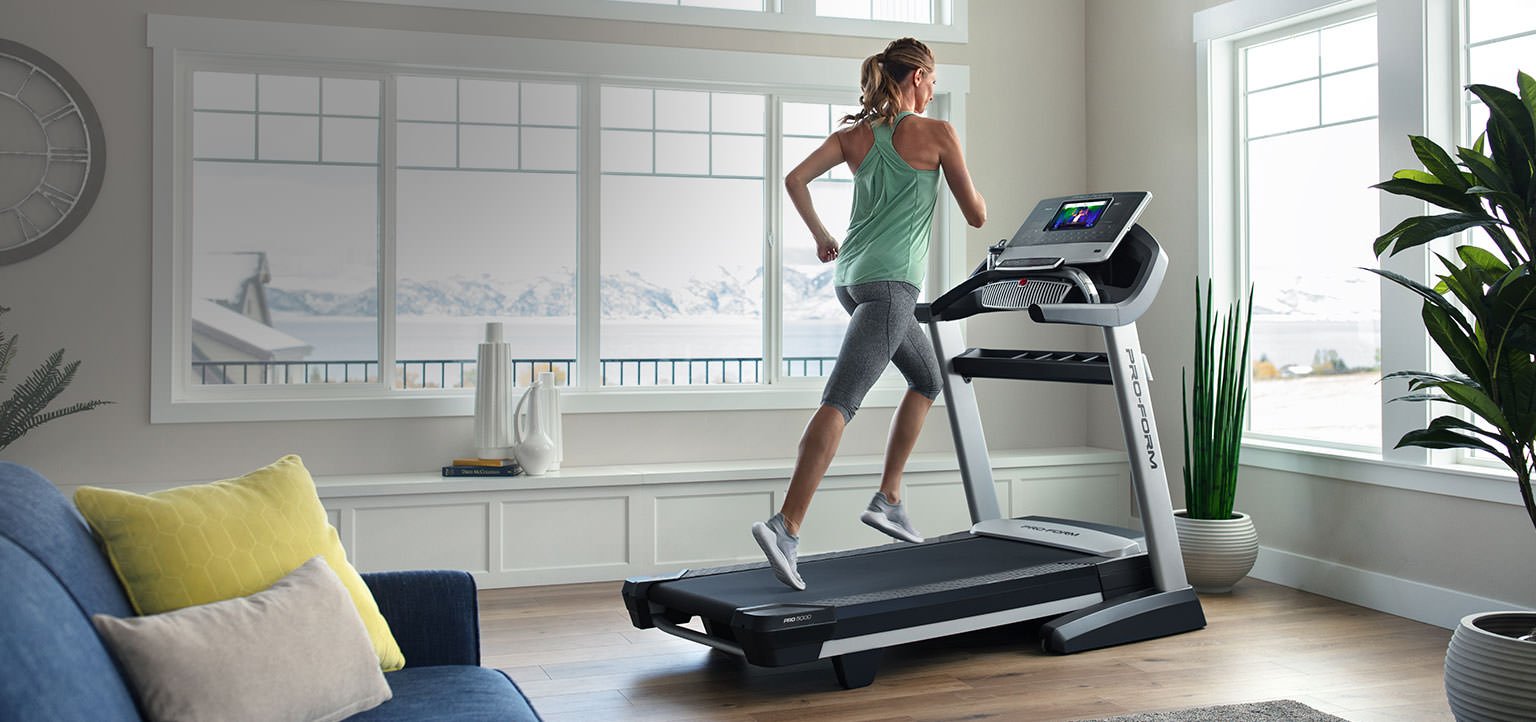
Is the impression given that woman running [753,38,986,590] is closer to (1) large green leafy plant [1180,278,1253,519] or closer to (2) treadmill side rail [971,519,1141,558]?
(2) treadmill side rail [971,519,1141,558]

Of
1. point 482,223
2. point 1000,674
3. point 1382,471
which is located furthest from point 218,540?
point 1382,471

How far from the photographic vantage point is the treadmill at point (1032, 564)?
3342 millimetres

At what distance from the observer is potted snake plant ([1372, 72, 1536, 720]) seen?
2.73 metres

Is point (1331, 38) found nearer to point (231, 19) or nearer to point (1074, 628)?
point (1074, 628)

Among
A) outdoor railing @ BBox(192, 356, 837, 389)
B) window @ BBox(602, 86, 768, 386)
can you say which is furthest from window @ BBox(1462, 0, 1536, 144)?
window @ BBox(602, 86, 768, 386)

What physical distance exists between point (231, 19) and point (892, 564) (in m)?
3.29

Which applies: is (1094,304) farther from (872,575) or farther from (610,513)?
(610,513)

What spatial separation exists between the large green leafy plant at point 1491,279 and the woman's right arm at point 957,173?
4.28 ft

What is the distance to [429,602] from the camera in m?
2.33

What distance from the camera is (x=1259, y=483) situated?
491cm

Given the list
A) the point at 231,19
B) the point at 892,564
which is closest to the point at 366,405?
the point at 231,19

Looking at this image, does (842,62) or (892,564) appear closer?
(892,564)

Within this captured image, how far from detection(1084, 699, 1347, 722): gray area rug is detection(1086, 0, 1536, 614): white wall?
1253mm

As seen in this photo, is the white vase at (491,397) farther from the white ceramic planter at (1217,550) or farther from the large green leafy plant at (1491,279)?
the large green leafy plant at (1491,279)
